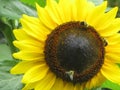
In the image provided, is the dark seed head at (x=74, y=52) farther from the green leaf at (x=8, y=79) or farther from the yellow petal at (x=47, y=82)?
the green leaf at (x=8, y=79)

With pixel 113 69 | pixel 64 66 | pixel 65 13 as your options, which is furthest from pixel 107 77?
pixel 65 13

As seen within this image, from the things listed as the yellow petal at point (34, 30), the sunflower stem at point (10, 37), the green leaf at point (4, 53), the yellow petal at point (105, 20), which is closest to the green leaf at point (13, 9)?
the sunflower stem at point (10, 37)

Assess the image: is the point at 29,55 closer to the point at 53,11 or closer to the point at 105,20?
the point at 53,11

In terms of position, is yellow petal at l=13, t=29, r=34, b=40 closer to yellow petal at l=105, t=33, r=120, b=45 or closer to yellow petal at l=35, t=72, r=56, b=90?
yellow petal at l=35, t=72, r=56, b=90

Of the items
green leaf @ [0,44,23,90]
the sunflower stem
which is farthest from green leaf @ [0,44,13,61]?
green leaf @ [0,44,23,90]

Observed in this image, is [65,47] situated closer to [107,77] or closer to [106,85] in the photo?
[107,77]

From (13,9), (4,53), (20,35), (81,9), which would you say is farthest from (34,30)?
(4,53)
